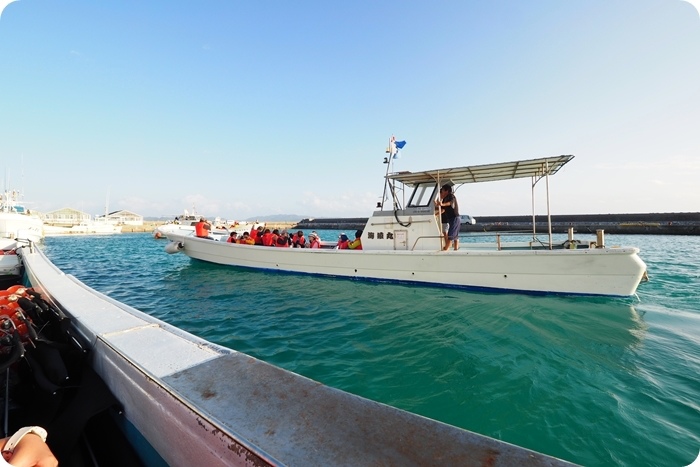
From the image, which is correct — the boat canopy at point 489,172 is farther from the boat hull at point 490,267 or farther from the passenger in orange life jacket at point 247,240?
the passenger in orange life jacket at point 247,240

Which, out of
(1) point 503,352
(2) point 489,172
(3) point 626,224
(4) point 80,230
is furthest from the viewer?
(4) point 80,230

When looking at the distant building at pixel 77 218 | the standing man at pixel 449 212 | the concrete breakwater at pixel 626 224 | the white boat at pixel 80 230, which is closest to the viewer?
the standing man at pixel 449 212

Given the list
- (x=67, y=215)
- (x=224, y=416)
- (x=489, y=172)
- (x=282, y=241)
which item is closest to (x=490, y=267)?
(x=489, y=172)

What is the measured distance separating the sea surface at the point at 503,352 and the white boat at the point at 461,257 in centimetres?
49

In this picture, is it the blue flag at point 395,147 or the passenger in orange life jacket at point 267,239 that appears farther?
the passenger in orange life jacket at point 267,239

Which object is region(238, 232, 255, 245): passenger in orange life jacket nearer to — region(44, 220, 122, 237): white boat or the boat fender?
the boat fender

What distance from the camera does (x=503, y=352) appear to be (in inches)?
160

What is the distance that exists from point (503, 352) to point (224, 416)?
158 inches

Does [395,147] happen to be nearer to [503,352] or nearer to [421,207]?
[421,207]

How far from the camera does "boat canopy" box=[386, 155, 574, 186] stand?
760cm

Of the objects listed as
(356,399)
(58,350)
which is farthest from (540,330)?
(58,350)

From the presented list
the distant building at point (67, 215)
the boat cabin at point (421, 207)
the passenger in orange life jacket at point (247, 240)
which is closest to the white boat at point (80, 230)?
the distant building at point (67, 215)

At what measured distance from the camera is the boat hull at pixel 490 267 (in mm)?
6594

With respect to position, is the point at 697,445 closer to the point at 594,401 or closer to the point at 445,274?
the point at 594,401
